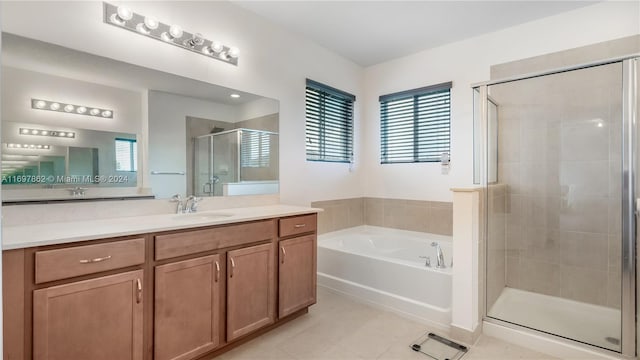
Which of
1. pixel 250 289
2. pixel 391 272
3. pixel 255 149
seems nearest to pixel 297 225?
pixel 250 289

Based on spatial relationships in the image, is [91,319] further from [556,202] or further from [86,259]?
[556,202]

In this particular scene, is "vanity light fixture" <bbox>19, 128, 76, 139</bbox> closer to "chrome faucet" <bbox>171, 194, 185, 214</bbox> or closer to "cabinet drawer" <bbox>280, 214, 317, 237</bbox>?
"chrome faucet" <bbox>171, 194, 185, 214</bbox>

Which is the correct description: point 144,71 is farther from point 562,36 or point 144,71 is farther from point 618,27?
point 618,27

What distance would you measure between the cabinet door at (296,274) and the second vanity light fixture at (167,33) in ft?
5.10

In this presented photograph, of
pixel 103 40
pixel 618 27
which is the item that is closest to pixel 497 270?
pixel 618 27

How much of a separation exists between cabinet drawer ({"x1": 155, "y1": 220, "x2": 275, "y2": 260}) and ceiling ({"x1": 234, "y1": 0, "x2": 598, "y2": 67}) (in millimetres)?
1855

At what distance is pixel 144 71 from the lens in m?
2.15

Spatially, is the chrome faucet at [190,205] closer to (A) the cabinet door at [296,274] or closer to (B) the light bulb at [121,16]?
(A) the cabinet door at [296,274]

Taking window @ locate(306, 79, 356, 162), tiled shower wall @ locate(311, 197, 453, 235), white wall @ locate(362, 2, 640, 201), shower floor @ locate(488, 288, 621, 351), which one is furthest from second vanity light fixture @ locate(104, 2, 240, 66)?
shower floor @ locate(488, 288, 621, 351)

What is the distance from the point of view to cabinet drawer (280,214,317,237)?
7.76ft

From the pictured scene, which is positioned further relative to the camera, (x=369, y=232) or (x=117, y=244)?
(x=369, y=232)

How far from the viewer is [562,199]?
2748 mm

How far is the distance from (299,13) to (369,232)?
99.4 inches

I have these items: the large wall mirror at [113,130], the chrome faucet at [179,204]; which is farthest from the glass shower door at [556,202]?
the chrome faucet at [179,204]
